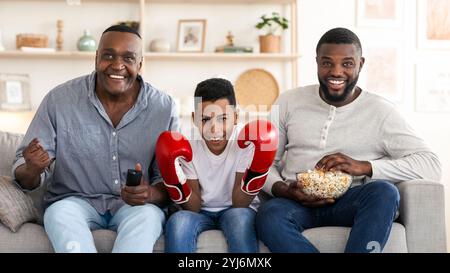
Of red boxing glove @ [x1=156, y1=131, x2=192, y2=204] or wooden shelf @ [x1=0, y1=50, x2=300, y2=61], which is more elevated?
wooden shelf @ [x1=0, y1=50, x2=300, y2=61]

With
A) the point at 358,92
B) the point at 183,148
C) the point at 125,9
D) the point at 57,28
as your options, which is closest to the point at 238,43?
the point at 125,9

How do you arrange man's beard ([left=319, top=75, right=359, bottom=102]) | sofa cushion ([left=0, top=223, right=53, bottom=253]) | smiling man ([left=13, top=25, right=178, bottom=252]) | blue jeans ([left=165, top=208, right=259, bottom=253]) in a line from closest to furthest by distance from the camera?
blue jeans ([left=165, top=208, right=259, bottom=253]), sofa cushion ([left=0, top=223, right=53, bottom=253]), smiling man ([left=13, top=25, right=178, bottom=252]), man's beard ([left=319, top=75, right=359, bottom=102])

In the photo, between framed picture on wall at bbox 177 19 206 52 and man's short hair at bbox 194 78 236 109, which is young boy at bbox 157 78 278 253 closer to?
man's short hair at bbox 194 78 236 109

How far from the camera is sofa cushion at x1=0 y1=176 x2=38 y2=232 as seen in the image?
2391 millimetres

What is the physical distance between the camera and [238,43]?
481 centimetres

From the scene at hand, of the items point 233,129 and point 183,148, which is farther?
point 233,129

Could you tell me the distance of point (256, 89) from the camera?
4.77m

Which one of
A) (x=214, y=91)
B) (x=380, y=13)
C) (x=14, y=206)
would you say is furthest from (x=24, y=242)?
(x=380, y=13)

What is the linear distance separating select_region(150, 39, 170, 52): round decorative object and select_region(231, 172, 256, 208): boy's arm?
2342mm

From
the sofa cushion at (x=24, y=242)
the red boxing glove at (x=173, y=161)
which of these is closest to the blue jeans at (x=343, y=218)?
the red boxing glove at (x=173, y=161)

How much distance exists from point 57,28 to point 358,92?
8.79ft

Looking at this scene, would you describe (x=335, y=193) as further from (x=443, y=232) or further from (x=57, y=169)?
(x=57, y=169)

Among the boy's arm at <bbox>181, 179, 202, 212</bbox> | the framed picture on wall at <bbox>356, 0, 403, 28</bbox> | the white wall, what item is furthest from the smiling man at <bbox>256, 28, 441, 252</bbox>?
the framed picture on wall at <bbox>356, 0, 403, 28</bbox>

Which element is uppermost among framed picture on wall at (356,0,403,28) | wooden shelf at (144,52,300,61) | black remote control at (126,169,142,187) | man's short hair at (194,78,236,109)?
framed picture on wall at (356,0,403,28)
